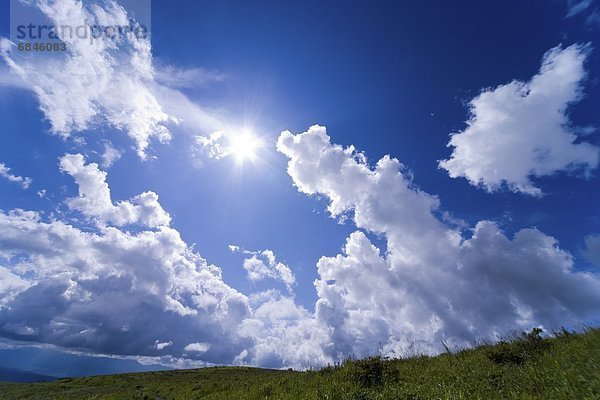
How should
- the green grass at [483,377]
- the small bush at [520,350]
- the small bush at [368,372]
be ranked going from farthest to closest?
1. the small bush at [368,372]
2. the small bush at [520,350]
3. the green grass at [483,377]

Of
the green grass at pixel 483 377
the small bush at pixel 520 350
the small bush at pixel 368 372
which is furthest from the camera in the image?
the small bush at pixel 368 372

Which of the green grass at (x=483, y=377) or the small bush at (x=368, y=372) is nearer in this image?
the green grass at (x=483, y=377)

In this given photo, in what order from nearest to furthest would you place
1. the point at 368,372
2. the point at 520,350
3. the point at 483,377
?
the point at 483,377 → the point at 520,350 → the point at 368,372

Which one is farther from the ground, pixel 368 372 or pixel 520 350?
pixel 520 350

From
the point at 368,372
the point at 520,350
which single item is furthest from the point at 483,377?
the point at 368,372

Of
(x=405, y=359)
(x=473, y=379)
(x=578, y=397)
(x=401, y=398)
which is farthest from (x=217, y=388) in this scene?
(x=578, y=397)

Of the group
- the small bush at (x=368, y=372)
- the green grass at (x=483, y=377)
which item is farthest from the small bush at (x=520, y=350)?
the small bush at (x=368, y=372)

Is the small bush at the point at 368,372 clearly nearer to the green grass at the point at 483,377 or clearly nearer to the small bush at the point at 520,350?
the green grass at the point at 483,377

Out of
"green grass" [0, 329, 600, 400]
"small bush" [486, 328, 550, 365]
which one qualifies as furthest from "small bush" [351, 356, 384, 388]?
"small bush" [486, 328, 550, 365]

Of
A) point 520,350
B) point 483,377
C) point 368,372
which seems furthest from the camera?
point 368,372

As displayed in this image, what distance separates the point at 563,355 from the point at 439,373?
4.40 metres

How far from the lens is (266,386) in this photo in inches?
573

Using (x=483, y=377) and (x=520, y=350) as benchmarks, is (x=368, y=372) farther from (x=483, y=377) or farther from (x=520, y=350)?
(x=520, y=350)

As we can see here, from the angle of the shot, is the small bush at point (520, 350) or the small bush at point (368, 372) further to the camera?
the small bush at point (368, 372)
